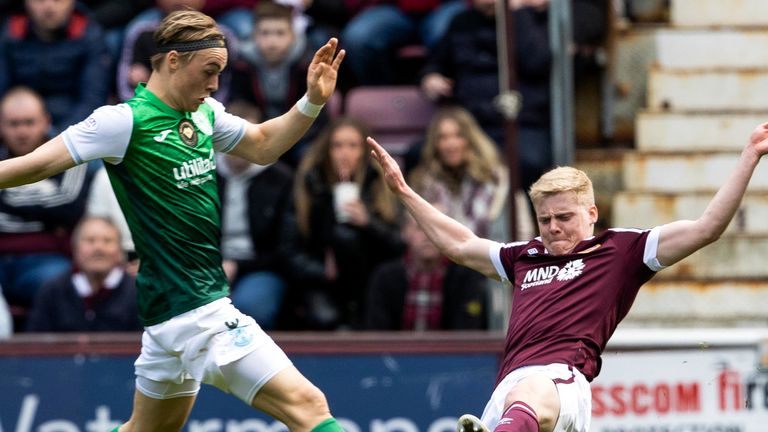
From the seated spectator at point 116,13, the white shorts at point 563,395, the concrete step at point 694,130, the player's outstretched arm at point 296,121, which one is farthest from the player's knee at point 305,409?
the seated spectator at point 116,13

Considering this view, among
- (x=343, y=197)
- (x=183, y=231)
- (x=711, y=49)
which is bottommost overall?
(x=343, y=197)

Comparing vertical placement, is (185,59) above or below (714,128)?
above

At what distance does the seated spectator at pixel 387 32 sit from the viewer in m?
10.9

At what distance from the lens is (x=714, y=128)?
10859 mm

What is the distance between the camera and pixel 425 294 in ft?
30.7

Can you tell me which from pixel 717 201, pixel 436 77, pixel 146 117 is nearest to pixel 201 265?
pixel 146 117

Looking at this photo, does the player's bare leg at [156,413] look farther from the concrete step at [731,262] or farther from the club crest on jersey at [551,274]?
the concrete step at [731,262]

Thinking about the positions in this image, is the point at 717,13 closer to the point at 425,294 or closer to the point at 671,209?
the point at 671,209

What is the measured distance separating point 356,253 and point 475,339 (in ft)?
3.90

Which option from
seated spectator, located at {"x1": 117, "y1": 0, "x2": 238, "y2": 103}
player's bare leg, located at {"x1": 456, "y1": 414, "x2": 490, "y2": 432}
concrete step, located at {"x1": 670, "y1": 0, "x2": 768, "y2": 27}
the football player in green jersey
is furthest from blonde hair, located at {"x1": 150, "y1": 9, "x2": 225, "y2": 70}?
concrete step, located at {"x1": 670, "y1": 0, "x2": 768, "y2": 27}

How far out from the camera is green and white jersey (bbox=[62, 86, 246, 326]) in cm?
621

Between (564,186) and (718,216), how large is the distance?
25.2 inches

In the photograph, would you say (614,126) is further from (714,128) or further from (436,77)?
(436,77)

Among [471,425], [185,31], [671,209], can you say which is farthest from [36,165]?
[671,209]
